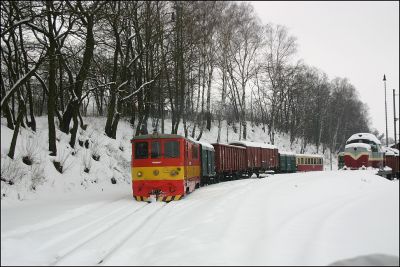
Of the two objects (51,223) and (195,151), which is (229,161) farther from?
(51,223)

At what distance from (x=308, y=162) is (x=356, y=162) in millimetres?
13408

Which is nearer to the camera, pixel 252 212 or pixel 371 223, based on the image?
pixel 371 223

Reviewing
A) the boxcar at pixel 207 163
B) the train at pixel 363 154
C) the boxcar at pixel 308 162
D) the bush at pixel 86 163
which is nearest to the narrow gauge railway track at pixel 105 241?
the boxcar at pixel 207 163

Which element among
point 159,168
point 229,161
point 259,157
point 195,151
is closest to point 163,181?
point 159,168

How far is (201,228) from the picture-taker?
10234 mm

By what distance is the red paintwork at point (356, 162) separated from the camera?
38.9 metres

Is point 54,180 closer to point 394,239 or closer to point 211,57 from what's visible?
point 394,239

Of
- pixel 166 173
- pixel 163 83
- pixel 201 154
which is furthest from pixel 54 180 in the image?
pixel 163 83

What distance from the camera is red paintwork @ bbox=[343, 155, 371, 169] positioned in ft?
128

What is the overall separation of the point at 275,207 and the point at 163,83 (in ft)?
78.7

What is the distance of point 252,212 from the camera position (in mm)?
11789

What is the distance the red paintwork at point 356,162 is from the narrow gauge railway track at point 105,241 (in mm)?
29956

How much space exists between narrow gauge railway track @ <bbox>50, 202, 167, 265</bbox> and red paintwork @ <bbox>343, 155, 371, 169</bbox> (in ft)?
98.3

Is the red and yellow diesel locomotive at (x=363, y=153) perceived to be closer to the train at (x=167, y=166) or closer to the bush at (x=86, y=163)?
the train at (x=167, y=166)
